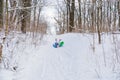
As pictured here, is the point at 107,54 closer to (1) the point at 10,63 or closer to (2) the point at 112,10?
(1) the point at 10,63

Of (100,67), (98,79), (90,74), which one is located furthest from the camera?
(100,67)

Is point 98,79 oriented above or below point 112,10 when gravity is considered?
below

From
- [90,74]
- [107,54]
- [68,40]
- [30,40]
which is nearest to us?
[90,74]

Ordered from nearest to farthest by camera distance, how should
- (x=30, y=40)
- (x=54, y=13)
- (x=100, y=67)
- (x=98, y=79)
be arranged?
1. (x=98, y=79)
2. (x=100, y=67)
3. (x=30, y=40)
4. (x=54, y=13)

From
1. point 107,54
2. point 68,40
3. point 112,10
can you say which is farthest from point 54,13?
point 107,54

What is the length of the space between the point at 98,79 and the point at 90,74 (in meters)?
0.46

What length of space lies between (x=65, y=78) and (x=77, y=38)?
6.91 metres

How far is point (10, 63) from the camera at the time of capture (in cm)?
550

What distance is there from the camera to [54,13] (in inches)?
1313

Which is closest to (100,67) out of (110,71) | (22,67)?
(110,71)

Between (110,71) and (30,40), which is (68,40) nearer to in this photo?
(30,40)

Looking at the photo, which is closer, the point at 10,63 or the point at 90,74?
the point at 90,74

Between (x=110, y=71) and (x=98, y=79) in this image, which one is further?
(x=110, y=71)

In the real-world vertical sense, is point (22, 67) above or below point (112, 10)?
below
